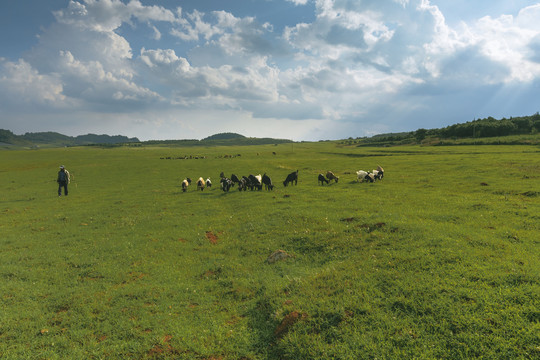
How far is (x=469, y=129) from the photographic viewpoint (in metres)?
123

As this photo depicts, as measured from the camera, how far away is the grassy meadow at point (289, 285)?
645 cm

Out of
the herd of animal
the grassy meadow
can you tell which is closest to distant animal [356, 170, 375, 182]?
the herd of animal

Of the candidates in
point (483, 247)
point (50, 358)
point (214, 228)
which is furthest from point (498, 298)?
point (214, 228)

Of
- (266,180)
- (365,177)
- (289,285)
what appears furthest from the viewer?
(365,177)

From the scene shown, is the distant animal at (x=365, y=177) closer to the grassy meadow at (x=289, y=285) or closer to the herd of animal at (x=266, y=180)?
the herd of animal at (x=266, y=180)

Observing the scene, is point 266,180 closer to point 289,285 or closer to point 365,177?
point 365,177

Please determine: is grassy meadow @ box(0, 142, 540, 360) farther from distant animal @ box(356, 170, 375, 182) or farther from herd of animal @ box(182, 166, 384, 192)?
distant animal @ box(356, 170, 375, 182)

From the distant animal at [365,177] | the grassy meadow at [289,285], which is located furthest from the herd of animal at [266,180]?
the grassy meadow at [289,285]

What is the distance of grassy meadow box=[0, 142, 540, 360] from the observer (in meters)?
6.45

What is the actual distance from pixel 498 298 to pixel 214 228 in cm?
1459

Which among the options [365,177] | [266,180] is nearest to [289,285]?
[266,180]

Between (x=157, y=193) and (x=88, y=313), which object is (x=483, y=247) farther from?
(x=157, y=193)

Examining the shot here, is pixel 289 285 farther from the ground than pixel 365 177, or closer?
closer

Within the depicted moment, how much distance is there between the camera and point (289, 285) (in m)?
9.46
